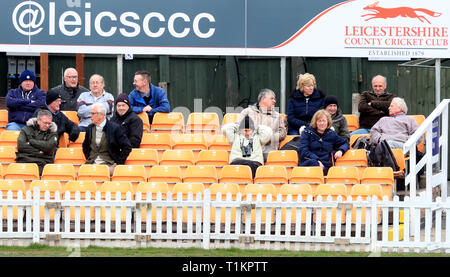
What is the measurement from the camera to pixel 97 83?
1614 centimetres

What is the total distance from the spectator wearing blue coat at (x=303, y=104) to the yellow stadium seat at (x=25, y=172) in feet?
14.0

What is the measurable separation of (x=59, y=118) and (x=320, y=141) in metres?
4.23

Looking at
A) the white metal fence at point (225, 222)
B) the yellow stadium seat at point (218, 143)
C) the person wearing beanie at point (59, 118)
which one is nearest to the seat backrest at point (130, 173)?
the white metal fence at point (225, 222)

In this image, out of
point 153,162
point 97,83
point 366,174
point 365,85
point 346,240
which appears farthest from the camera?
point 365,85

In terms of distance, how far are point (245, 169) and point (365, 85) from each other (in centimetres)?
862

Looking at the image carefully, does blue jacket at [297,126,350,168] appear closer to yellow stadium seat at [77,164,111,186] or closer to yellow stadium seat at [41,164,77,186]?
yellow stadium seat at [77,164,111,186]

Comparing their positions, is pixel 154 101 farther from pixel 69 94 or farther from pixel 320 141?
pixel 320 141

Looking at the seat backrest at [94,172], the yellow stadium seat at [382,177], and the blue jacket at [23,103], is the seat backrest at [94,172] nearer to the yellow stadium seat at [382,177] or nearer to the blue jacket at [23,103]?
the blue jacket at [23,103]

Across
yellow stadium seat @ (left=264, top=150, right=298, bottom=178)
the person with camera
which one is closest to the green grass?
the person with camera

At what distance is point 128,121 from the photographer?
15336 millimetres

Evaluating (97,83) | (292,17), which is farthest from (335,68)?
(97,83)

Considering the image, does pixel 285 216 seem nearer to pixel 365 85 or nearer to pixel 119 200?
pixel 119 200

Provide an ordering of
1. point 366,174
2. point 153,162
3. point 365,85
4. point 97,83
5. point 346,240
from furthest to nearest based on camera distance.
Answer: point 365,85, point 97,83, point 153,162, point 366,174, point 346,240

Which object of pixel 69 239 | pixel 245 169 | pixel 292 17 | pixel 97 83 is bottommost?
pixel 69 239
